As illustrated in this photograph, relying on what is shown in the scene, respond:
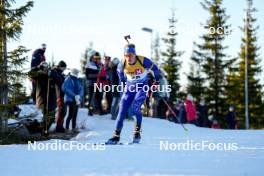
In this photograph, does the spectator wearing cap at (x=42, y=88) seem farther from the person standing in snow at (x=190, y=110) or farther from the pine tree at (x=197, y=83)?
the pine tree at (x=197, y=83)

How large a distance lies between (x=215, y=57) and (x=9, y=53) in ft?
87.6

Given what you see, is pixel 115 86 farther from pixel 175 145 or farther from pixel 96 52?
pixel 175 145

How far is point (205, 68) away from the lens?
119 feet

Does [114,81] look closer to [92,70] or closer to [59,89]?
[92,70]

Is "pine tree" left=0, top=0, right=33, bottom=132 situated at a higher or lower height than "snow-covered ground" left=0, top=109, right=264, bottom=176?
higher

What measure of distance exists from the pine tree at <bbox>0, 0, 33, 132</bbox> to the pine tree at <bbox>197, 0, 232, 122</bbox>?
24277 mm

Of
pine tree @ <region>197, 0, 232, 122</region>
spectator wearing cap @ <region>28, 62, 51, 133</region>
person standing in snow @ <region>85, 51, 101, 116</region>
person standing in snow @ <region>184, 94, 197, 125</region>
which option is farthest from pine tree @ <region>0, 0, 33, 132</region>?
pine tree @ <region>197, 0, 232, 122</region>

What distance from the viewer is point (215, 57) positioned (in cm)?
3647

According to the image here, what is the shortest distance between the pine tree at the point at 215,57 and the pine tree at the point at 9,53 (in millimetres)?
24277

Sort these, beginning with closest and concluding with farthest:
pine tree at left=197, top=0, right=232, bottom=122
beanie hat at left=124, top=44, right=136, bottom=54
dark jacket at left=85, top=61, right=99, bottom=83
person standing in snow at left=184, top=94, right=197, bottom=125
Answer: beanie hat at left=124, top=44, right=136, bottom=54 < dark jacket at left=85, top=61, right=99, bottom=83 < person standing in snow at left=184, top=94, right=197, bottom=125 < pine tree at left=197, top=0, right=232, bottom=122

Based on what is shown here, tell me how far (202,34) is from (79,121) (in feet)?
76.1

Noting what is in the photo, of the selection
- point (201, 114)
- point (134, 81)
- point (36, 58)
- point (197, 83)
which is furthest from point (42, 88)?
point (197, 83)

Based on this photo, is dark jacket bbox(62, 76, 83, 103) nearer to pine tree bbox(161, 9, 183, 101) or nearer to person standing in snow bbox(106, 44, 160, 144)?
person standing in snow bbox(106, 44, 160, 144)

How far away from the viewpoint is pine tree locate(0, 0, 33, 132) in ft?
38.6
